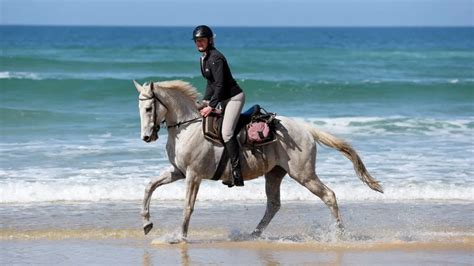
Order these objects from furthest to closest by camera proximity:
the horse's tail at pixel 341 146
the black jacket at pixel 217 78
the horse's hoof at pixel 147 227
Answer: the horse's tail at pixel 341 146, the horse's hoof at pixel 147 227, the black jacket at pixel 217 78

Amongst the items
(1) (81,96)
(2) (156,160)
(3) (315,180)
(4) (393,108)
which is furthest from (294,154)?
(1) (81,96)

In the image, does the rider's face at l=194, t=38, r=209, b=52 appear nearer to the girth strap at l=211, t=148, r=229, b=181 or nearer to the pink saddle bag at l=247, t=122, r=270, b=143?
the pink saddle bag at l=247, t=122, r=270, b=143

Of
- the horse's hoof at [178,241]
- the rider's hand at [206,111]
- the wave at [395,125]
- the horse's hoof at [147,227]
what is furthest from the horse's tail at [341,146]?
the wave at [395,125]

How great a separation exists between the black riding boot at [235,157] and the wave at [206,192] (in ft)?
9.63

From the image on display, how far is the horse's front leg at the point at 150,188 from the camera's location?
918 cm

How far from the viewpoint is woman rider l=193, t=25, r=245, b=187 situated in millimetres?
8812

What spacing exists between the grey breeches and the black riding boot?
0.07m

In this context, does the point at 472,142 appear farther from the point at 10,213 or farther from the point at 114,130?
the point at 10,213

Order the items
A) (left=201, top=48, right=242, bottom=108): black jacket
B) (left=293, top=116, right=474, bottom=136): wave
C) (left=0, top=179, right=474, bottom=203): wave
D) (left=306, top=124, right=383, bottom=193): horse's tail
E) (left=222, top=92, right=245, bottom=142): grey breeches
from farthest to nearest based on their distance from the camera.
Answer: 1. (left=293, top=116, right=474, bottom=136): wave
2. (left=0, top=179, right=474, bottom=203): wave
3. (left=306, top=124, right=383, bottom=193): horse's tail
4. (left=222, top=92, right=245, bottom=142): grey breeches
5. (left=201, top=48, right=242, bottom=108): black jacket

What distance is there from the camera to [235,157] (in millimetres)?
9164

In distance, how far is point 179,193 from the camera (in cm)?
1226

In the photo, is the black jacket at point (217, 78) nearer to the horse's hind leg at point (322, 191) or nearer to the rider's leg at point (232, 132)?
the rider's leg at point (232, 132)

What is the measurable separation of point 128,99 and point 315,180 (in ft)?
56.4

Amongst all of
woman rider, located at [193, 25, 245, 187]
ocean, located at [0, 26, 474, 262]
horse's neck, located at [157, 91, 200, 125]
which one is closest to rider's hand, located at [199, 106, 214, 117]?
woman rider, located at [193, 25, 245, 187]
